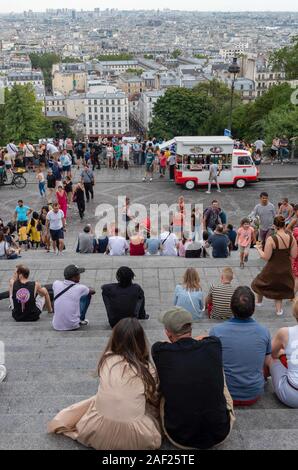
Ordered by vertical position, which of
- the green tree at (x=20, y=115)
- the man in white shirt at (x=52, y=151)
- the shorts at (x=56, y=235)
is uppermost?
the green tree at (x=20, y=115)

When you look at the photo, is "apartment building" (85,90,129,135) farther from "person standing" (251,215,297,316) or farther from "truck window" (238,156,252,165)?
"person standing" (251,215,297,316)

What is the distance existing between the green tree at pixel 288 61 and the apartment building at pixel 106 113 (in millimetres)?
115682

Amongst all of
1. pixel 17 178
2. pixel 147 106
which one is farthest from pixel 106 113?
pixel 17 178

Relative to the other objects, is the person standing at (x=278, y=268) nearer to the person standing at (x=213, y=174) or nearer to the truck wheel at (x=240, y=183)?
the person standing at (x=213, y=174)

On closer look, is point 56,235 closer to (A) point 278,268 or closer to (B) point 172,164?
(A) point 278,268

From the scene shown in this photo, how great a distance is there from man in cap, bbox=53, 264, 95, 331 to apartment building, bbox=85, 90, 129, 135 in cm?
16219

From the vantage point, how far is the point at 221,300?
8.39m

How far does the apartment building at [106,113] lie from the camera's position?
16712 cm

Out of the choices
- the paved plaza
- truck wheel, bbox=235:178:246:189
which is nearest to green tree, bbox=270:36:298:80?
truck wheel, bbox=235:178:246:189

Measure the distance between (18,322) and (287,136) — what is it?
78.1 feet

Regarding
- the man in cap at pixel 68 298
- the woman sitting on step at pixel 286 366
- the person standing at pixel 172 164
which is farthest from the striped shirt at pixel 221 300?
the person standing at pixel 172 164

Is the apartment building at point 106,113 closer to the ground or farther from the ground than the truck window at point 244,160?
farther from the ground

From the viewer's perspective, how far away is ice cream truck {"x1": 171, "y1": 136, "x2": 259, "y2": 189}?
72.7ft
